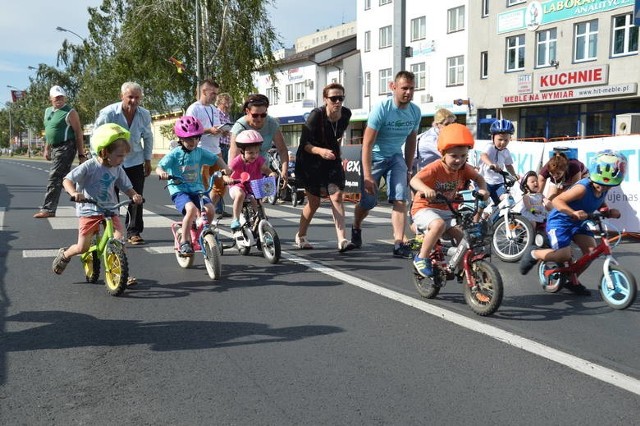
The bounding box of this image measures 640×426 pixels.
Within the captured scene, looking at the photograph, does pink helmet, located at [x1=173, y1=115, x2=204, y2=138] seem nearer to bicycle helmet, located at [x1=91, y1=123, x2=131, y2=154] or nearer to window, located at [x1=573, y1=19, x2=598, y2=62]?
bicycle helmet, located at [x1=91, y1=123, x2=131, y2=154]

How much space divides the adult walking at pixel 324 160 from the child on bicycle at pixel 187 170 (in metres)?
1.41

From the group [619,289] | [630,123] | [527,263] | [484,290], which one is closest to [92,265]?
[484,290]

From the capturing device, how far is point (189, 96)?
3338cm

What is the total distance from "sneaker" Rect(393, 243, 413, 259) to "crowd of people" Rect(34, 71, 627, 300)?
0.01 meters

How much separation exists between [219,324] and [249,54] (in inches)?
1110

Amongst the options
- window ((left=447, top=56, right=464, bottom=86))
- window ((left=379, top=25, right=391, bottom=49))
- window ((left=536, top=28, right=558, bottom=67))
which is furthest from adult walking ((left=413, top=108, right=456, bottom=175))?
window ((left=379, top=25, right=391, bottom=49))

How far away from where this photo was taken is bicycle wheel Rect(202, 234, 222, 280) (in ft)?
20.4

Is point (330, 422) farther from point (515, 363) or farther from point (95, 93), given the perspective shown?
point (95, 93)

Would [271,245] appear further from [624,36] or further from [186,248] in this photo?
[624,36]

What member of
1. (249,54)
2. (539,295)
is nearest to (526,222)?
(539,295)

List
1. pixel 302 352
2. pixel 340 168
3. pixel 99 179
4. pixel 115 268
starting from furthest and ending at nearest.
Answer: pixel 340 168
pixel 99 179
pixel 115 268
pixel 302 352

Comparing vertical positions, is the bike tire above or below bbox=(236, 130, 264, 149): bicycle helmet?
below

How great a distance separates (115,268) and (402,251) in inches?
133

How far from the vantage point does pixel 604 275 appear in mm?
5379
